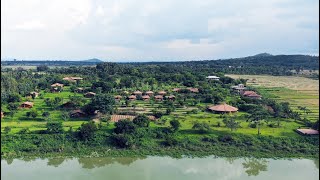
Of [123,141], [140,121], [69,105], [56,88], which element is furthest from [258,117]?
[56,88]

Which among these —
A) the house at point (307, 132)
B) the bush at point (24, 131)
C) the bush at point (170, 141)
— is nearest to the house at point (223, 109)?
the house at point (307, 132)

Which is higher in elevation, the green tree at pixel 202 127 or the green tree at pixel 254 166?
the green tree at pixel 202 127

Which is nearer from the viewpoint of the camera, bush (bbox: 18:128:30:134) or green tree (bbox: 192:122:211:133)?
bush (bbox: 18:128:30:134)

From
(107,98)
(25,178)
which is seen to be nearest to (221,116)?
(107,98)

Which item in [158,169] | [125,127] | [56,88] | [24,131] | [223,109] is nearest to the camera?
[158,169]

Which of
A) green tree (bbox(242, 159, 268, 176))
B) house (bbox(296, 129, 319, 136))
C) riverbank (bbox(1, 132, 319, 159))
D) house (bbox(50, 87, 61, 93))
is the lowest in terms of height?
green tree (bbox(242, 159, 268, 176))

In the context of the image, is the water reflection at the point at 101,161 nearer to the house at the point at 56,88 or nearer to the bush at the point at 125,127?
the bush at the point at 125,127

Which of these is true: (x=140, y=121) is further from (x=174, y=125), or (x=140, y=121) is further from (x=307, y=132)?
(x=307, y=132)

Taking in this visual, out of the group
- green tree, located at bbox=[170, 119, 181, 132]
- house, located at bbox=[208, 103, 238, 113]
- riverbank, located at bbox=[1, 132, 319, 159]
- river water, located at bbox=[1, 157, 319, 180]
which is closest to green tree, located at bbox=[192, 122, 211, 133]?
riverbank, located at bbox=[1, 132, 319, 159]

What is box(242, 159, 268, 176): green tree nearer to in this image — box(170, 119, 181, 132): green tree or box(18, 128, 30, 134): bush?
box(170, 119, 181, 132): green tree
